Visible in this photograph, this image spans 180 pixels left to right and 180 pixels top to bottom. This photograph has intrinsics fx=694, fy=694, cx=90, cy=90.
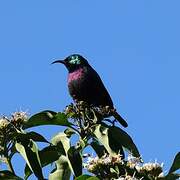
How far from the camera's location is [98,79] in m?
6.77

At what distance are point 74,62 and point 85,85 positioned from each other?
71cm

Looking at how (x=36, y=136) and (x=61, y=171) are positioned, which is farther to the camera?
(x=36, y=136)

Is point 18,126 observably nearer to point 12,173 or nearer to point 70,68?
point 12,173

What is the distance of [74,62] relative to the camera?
289 inches

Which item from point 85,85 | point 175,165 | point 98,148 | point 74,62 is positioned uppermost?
point 74,62

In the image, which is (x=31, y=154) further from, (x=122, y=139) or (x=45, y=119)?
(x=122, y=139)

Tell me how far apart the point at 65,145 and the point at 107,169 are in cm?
31

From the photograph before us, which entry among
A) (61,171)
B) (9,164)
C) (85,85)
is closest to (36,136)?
(9,164)

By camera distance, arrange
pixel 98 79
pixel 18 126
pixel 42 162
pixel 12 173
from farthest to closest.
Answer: pixel 98 79, pixel 18 126, pixel 42 162, pixel 12 173

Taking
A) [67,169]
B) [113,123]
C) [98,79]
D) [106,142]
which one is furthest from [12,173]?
[98,79]

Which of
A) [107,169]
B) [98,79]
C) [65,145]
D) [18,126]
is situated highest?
[98,79]

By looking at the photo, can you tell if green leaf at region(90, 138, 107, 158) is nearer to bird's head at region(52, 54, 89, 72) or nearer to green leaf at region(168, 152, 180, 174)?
green leaf at region(168, 152, 180, 174)

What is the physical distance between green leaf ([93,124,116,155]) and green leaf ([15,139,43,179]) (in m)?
0.37

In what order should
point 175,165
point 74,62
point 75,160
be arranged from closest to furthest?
point 75,160
point 175,165
point 74,62
